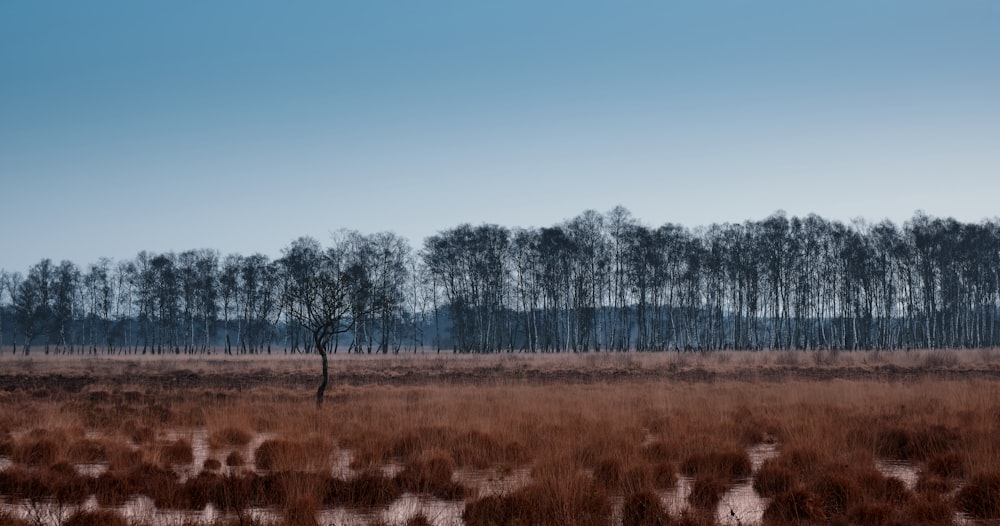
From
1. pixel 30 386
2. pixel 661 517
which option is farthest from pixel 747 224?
pixel 661 517

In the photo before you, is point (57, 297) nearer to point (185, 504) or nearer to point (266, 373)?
point (266, 373)

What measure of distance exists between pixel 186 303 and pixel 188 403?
63.6 m

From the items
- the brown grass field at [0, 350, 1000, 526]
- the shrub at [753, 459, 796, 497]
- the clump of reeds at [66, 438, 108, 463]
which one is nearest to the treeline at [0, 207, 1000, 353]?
the brown grass field at [0, 350, 1000, 526]

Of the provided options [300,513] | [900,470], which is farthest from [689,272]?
[300,513]

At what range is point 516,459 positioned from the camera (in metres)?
10.2

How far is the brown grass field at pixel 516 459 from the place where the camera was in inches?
281

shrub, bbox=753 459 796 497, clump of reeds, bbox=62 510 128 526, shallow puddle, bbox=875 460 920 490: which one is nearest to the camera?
clump of reeds, bbox=62 510 128 526

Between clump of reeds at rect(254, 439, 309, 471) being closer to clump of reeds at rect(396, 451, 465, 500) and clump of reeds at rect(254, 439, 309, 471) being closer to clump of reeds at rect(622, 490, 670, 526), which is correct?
clump of reeds at rect(396, 451, 465, 500)

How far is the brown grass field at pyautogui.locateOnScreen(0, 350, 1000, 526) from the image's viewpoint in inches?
281

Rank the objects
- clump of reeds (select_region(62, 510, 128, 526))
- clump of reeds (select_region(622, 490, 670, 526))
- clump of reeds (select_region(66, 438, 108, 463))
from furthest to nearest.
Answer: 1. clump of reeds (select_region(66, 438, 108, 463))
2. clump of reeds (select_region(622, 490, 670, 526))
3. clump of reeds (select_region(62, 510, 128, 526))

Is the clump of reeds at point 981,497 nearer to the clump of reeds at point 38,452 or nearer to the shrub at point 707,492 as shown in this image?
the shrub at point 707,492

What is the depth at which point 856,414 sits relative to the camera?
1339cm

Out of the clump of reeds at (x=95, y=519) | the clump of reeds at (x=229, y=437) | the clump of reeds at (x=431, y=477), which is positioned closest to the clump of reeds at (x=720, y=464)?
the clump of reeds at (x=431, y=477)

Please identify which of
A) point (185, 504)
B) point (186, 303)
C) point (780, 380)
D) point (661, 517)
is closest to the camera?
point (661, 517)
